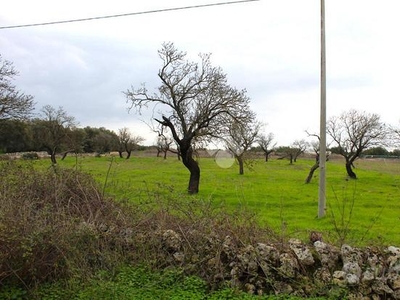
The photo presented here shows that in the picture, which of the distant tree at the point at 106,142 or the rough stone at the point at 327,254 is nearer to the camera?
the rough stone at the point at 327,254

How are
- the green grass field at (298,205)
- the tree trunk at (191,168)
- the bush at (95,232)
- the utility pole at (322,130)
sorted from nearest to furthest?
the bush at (95,232), the green grass field at (298,205), the utility pole at (322,130), the tree trunk at (191,168)

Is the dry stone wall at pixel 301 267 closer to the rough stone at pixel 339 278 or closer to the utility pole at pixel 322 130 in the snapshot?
the rough stone at pixel 339 278

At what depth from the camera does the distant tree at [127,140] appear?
2726 inches

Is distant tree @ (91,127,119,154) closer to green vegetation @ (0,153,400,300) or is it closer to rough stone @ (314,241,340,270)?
green vegetation @ (0,153,400,300)

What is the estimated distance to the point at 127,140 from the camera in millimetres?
69875

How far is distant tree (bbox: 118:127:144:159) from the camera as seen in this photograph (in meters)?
69.2

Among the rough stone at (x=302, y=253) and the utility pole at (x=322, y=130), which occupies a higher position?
the utility pole at (x=322, y=130)

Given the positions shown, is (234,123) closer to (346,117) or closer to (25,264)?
(25,264)

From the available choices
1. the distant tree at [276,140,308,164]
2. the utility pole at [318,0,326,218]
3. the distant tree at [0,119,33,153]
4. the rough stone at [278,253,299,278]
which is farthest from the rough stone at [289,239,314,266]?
the distant tree at [276,140,308,164]

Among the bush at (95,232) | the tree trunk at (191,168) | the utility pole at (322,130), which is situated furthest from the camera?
the tree trunk at (191,168)

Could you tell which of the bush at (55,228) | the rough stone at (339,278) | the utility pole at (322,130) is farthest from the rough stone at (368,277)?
the utility pole at (322,130)

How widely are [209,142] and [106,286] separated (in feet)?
56.2

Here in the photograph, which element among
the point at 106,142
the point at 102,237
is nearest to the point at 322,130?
the point at 102,237

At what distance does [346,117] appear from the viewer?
36031mm
